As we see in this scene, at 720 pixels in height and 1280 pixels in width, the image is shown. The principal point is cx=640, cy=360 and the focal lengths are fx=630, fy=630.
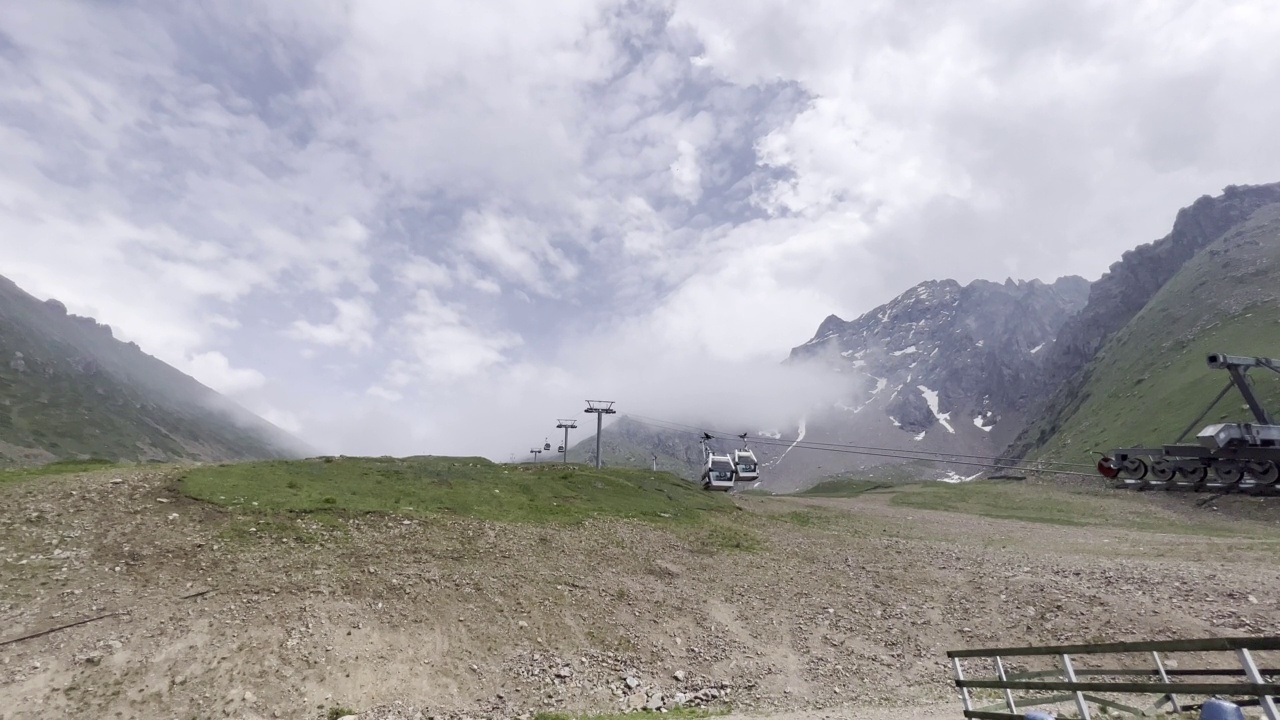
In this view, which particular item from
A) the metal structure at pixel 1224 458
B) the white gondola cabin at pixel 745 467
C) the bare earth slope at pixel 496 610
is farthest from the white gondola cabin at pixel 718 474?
the metal structure at pixel 1224 458

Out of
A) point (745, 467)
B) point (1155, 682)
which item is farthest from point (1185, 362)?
point (1155, 682)

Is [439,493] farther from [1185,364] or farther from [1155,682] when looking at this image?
[1185,364]

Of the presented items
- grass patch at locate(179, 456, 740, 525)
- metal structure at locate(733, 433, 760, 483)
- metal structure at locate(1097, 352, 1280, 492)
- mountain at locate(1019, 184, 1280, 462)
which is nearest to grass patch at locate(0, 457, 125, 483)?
grass patch at locate(179, 456, 740, 525)

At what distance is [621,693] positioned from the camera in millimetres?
23594

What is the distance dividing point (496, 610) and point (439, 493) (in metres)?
16.7

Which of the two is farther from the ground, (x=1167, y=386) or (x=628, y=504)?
(x=1167, y=386)

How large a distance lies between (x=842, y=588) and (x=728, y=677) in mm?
10087

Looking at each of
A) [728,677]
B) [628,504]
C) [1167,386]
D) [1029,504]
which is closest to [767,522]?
[628,504]

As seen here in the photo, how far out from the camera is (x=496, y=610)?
2786cm

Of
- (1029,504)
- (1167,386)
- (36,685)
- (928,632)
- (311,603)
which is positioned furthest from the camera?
(1167,386)

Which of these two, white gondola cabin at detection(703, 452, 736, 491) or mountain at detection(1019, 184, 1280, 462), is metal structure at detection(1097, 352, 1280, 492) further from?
mountain at detection(1019, 184, 1280, 462)

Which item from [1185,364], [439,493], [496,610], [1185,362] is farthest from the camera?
[1185,362]

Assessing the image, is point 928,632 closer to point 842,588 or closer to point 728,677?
point 842,588

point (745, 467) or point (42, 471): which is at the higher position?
point (42, 471)
